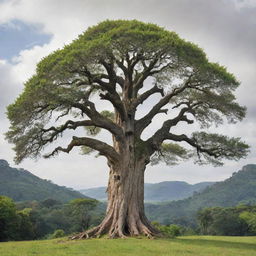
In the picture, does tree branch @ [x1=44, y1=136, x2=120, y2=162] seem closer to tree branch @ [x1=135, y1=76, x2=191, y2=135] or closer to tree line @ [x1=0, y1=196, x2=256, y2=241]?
tree branch @ [x1=135, y1=76, x2=191, y2=135]

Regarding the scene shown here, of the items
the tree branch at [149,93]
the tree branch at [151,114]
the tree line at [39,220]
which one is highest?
the tree branch at [149,93]

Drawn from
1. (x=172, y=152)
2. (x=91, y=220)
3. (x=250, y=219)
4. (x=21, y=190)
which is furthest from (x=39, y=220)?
(x=21, y=190)

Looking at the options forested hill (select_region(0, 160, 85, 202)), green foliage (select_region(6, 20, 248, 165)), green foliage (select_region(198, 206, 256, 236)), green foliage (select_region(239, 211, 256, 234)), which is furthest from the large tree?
forested hill (select_region(0, 160, 85, 202))

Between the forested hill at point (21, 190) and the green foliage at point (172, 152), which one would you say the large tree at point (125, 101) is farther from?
the forested hill at point (21, 190)

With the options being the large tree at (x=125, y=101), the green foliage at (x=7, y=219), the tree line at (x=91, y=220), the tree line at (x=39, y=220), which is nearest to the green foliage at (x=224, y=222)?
the tree line at (x=91, y=220)

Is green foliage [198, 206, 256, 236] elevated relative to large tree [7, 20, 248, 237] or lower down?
lower down

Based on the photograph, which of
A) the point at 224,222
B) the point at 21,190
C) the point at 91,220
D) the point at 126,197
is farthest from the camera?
the point at 21,190

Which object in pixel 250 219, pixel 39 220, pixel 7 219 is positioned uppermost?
pixel 250 219

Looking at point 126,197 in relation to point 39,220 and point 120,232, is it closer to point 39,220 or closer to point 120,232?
point 120,232

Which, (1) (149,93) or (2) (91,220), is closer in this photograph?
(1) (149,93)

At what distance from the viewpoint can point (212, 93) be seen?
78.7ft

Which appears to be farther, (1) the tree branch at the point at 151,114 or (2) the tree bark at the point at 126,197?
(1) the tree branch at the point at 151,114

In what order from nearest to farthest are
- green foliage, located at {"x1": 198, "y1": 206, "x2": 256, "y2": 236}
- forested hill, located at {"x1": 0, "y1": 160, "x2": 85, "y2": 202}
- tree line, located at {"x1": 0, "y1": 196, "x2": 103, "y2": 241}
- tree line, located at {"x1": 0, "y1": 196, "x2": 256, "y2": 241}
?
tree line, located at {"x1": 0, "y1": 196, "x2": 103, "y2": 241} → tree line, located at {"x1": 0, "y1": 196, "x2": 256, "y2": 241} → green foliage, located at {"x1": 198, "y1": 206, "x2": 256, "y2": 236} → forested hill, located at {"x1": 0, "y1": 160, "x2": 85, "y2": 202}

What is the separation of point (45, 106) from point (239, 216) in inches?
2876
